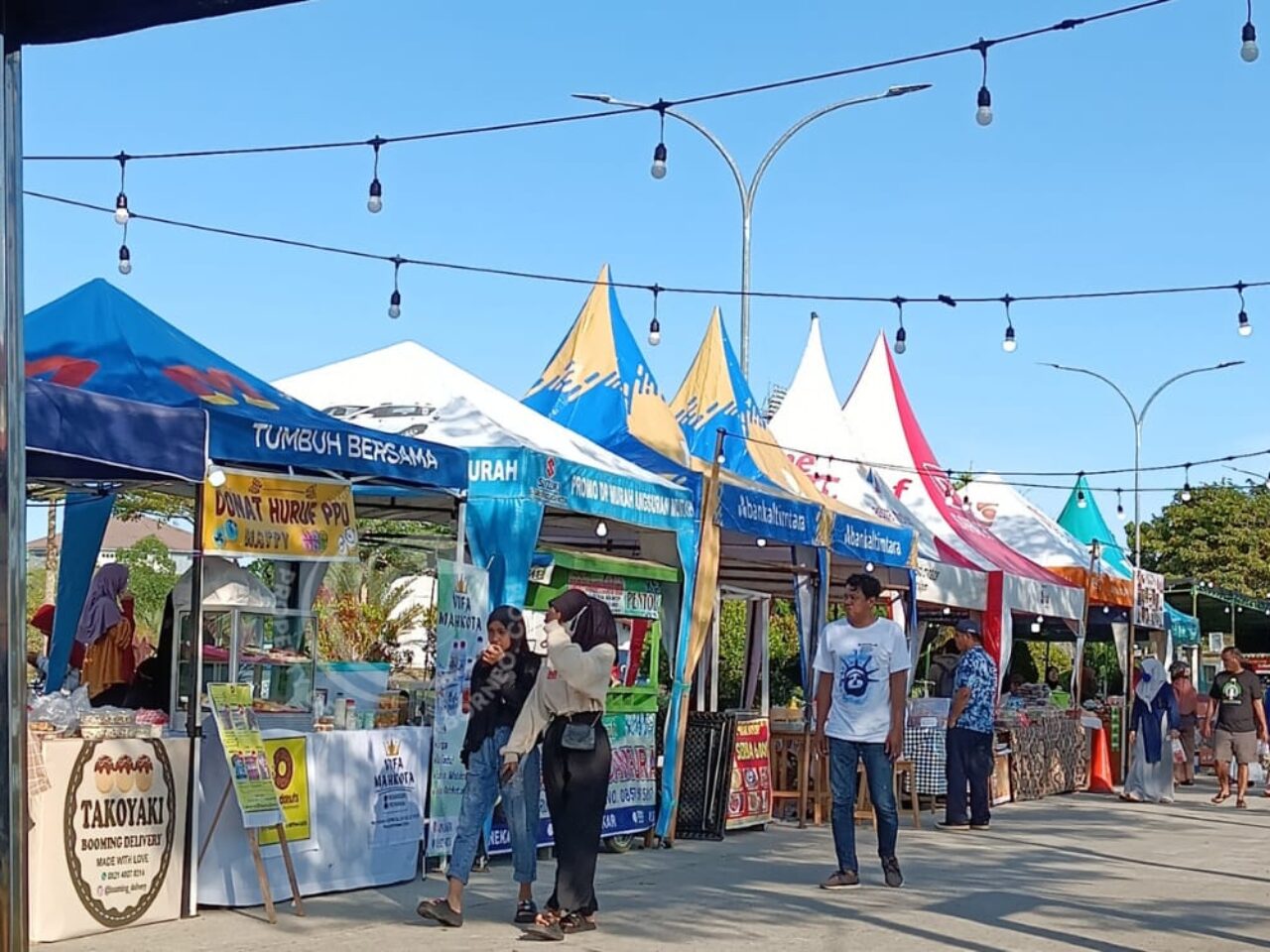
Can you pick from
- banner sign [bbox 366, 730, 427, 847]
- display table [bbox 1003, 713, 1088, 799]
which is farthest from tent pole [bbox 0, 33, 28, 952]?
display table [bbox 1003, 713, 1088, 799]

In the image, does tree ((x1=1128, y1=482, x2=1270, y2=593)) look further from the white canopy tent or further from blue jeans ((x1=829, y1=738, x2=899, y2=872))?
blue jeans ((x1=829, y1=738, x2=899, y2=872))

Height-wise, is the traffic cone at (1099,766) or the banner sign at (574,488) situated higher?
the banner sign at (574,488)

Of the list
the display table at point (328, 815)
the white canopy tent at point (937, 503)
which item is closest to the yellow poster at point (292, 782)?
the display table at point (328, 815)

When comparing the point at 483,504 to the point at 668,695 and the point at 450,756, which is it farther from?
the point at 668,695

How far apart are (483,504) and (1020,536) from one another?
15880 millimetres

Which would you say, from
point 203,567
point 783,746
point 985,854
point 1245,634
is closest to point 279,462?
point 203,567

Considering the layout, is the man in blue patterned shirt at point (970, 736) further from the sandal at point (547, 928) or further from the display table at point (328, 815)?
the sandal at point (547, 928)

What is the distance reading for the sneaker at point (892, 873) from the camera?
10.7 m

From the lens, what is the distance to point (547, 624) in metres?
8.61

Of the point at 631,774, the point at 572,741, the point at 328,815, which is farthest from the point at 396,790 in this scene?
the point at 631,774

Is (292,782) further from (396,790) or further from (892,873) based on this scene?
(892,873)

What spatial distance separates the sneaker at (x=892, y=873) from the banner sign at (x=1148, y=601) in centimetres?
1432

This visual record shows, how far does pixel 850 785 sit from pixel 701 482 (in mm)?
3575

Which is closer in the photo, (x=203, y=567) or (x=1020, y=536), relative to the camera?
(x=203, y=567)
